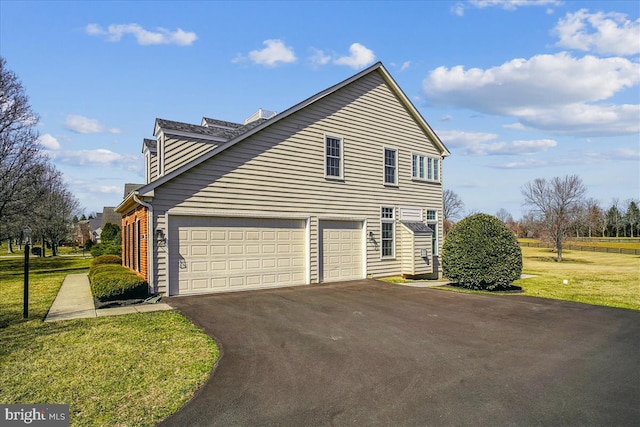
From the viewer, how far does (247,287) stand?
43.0ft

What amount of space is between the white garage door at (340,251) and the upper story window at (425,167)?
452cm

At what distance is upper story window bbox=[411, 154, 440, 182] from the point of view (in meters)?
18.8

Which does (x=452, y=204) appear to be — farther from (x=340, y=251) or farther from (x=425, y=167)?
(x=340, y=251)

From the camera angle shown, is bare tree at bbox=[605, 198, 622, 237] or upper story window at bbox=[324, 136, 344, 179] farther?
bare tree at bbox=[605, 198, 622, 237]

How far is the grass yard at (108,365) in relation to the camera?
468cm

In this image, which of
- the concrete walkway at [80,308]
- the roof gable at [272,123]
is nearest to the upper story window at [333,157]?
the roof gable at [272,123]

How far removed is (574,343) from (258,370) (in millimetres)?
6053

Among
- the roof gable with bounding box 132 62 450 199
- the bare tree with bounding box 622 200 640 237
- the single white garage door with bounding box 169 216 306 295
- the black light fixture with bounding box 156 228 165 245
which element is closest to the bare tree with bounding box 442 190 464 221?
the roof gable with bounding box 132 62 450 199

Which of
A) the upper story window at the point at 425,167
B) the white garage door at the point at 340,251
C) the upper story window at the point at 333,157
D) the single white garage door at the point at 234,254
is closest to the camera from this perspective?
the single white garage door at the point at 234,254

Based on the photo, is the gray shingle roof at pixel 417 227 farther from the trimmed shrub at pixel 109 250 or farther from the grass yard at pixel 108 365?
the trimmed shrub at pixel 109 250

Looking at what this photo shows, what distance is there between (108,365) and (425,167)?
643 inches

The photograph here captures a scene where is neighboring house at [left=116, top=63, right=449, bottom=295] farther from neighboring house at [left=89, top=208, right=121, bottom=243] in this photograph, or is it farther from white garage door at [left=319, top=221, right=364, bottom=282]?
neighboring house at [left=89, top=208, right=121, bottom=243]

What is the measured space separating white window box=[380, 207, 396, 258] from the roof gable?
4.83 meters

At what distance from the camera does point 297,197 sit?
570 inches
